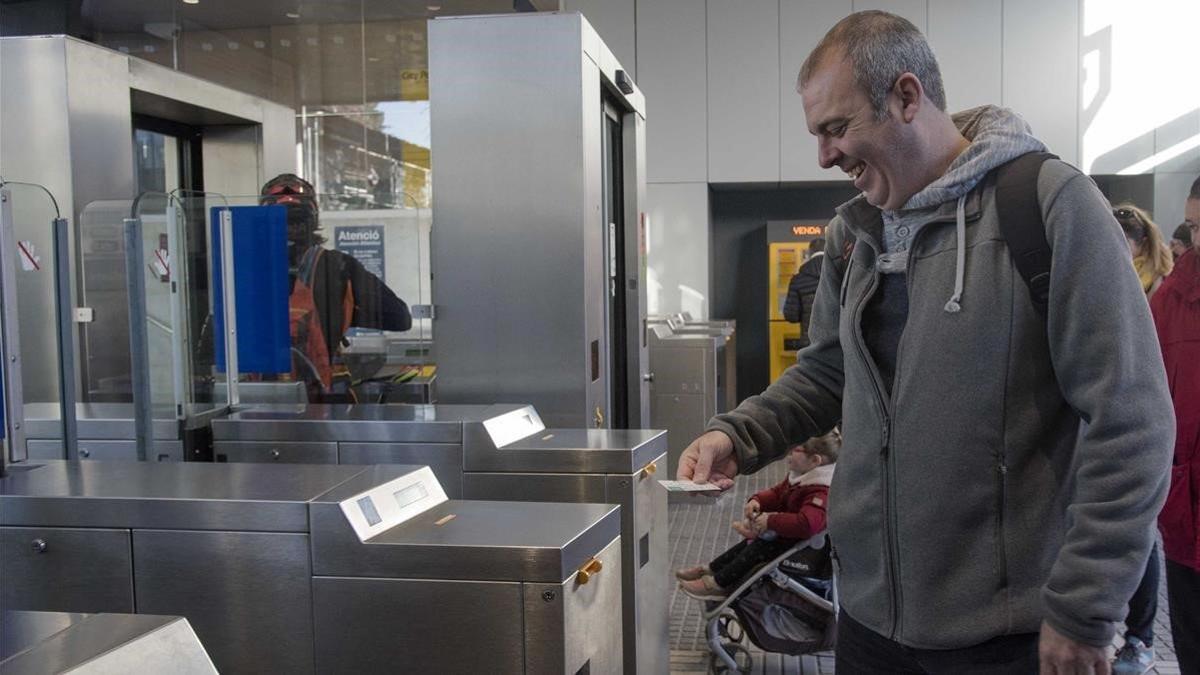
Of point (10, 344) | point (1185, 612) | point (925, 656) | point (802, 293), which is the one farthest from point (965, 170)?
point (802, 293)

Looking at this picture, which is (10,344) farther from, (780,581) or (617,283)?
(617,283)

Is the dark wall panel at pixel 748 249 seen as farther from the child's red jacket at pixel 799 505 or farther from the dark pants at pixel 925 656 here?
the dark pants at pixel 925 656

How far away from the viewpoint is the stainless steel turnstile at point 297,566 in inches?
85.5

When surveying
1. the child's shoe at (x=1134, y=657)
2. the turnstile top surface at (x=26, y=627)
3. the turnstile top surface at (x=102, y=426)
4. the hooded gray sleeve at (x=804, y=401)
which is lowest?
the child's shoe at (x=1134, y=657)

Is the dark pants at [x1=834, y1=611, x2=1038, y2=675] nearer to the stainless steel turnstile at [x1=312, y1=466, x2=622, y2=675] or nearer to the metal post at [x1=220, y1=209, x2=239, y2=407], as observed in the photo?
the stainless steel turnstile at [x1=312, y1=466, x2=622, y2=675]

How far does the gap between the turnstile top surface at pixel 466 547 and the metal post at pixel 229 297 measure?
1.74 metres

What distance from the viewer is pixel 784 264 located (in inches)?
402

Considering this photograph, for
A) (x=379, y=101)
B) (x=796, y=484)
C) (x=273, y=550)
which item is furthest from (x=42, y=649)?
(x=379, y=101)

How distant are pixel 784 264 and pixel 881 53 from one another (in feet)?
28.5

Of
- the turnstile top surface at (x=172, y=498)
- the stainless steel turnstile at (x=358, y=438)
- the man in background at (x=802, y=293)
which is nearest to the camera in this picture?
the turnstile top surface at (x=172, y=498)

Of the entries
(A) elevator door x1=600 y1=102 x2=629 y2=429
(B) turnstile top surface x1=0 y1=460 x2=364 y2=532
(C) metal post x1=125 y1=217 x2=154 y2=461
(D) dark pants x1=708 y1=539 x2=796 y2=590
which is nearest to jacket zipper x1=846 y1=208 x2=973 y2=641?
(B) turnstile top surface x1=0 y1=460 x2=364 y2=532

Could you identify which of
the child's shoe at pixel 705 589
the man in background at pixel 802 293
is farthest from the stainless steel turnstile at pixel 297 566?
the man in background at pixel 802 293

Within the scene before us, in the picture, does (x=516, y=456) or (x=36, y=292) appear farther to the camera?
(x=36, y=292)

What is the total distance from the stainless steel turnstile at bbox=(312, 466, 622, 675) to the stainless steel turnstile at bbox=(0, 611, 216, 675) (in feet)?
2.21
